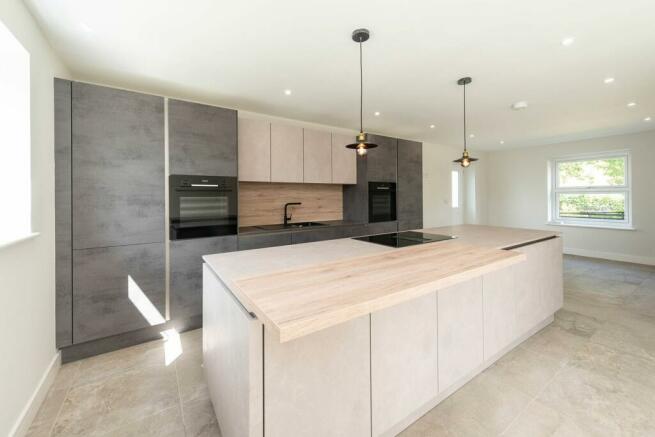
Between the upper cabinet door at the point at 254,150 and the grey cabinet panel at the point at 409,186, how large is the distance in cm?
217

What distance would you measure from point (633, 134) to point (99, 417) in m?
8.28

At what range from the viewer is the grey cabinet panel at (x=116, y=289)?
7.36ft

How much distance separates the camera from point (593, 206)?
18.8 ft

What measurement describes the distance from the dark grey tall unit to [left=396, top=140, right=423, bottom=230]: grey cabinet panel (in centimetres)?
266

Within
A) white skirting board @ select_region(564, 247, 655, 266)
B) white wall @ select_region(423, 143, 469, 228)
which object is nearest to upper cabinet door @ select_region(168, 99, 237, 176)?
white wall @ select_region(423, 143, 469, 228)

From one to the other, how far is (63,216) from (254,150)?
1.78 metres

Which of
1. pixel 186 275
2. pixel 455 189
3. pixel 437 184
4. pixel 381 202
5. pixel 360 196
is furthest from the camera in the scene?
pixel 455 189

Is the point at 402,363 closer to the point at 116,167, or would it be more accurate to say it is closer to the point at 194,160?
the point at 194,160

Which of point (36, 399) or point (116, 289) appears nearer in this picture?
point (36, 399)

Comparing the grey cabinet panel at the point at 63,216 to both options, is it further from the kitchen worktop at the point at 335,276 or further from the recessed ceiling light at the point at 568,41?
the recessed ceiling light at the point at 568,41

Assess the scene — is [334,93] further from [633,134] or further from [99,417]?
[633,134]

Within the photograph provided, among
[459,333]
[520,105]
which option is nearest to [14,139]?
→ [459,333]

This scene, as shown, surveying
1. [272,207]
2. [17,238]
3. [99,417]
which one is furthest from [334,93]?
[99,417]

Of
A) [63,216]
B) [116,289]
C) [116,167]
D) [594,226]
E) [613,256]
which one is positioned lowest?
[613,256]
